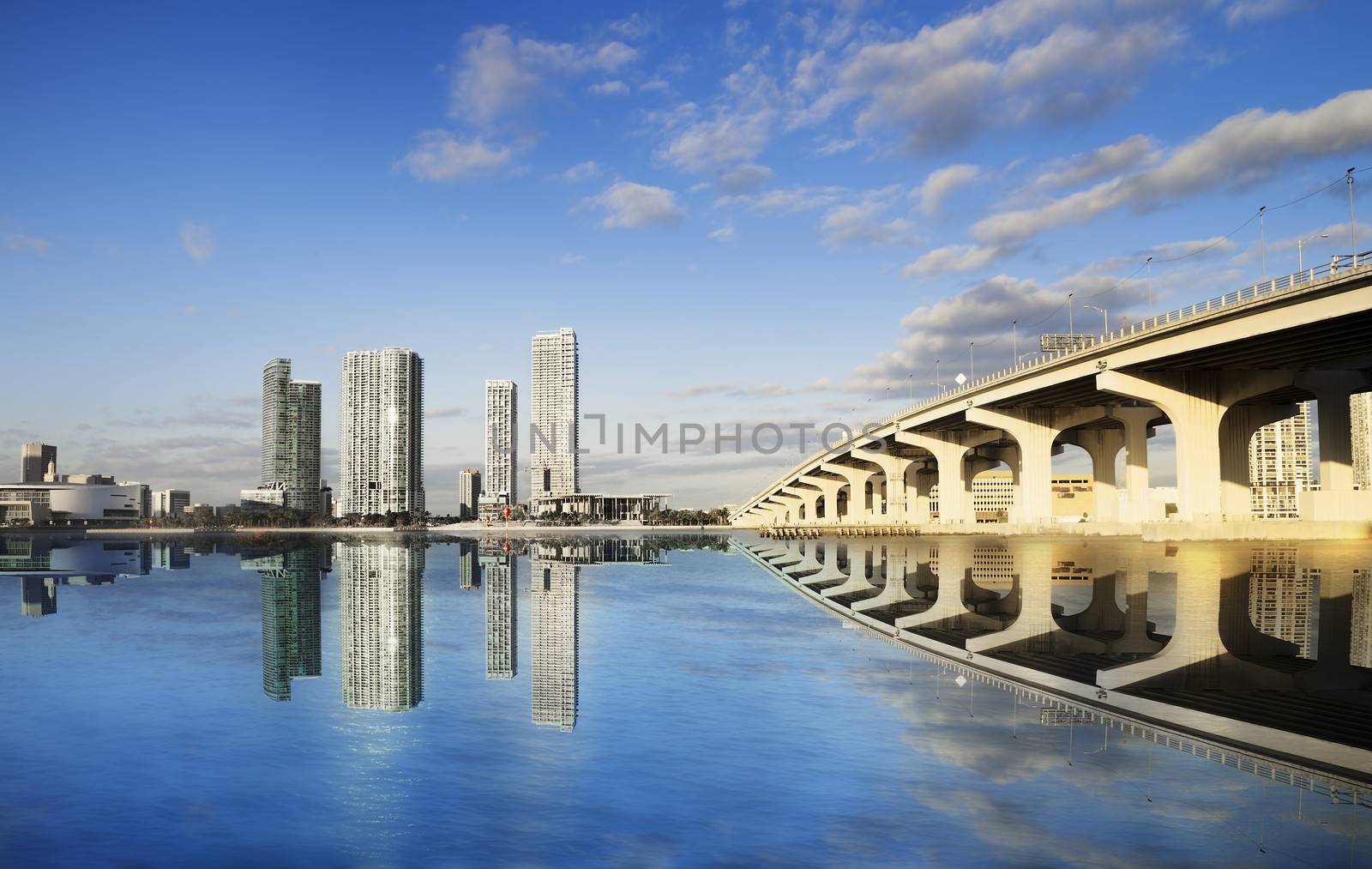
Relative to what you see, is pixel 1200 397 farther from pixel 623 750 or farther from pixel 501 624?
pixel 623 750

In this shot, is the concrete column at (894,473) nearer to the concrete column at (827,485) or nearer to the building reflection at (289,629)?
the concrete column at (827,485)

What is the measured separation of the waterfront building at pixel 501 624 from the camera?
18.1m

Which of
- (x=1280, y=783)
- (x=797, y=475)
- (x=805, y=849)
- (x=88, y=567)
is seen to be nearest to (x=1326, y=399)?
(x=1280, y=783)

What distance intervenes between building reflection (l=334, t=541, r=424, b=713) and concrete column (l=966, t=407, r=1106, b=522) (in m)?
59.8

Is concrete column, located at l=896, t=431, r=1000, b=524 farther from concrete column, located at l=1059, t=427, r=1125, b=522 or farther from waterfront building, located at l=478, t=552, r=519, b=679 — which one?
waterfront building, located at l=478, t=552, r=519, b=679

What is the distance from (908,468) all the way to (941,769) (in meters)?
153

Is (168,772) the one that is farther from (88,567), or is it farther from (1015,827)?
(88,567)

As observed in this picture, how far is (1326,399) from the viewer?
209 feet

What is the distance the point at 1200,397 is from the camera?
62719 mm

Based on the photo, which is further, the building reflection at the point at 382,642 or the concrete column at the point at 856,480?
the concrete column at the point at 856,480

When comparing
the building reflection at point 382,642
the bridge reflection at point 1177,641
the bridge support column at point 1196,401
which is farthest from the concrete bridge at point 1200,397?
the building reflection at point 382,642

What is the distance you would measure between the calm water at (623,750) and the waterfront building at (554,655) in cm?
14

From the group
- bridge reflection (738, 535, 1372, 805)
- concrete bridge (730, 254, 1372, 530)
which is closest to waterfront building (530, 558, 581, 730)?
bridge reflection (738, 535, 1372, 805)

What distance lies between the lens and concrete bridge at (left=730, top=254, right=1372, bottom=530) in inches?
1913
